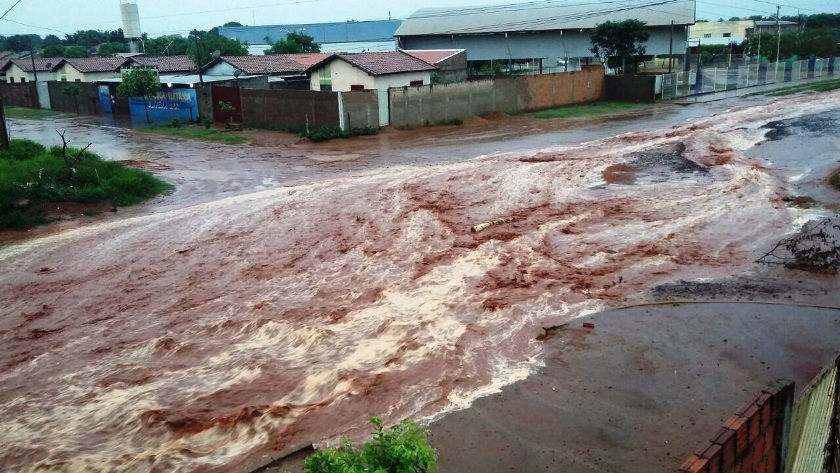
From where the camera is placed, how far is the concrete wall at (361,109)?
28.5 m

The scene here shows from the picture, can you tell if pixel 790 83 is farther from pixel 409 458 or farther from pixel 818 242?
pixel 409 458

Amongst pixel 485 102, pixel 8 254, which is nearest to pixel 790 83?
pixel 485 102

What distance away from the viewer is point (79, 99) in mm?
45156

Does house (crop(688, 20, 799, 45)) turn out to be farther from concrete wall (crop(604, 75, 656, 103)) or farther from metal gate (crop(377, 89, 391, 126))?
metal gate (crop(377, 89, 391, 126))

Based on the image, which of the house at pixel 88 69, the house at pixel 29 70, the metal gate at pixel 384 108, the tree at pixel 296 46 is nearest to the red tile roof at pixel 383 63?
the metal gate at pixel 384 108

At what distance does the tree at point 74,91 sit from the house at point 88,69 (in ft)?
Result: 14.5

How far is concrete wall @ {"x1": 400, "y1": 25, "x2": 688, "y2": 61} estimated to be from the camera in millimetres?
52844

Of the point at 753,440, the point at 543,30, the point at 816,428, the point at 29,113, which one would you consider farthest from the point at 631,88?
the point at 753,440

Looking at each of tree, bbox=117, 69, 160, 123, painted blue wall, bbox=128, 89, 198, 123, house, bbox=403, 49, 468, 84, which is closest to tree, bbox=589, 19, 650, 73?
house, bbox=403, 49, 468, 84

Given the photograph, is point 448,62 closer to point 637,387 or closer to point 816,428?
point 637,387

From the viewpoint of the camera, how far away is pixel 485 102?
110 feet

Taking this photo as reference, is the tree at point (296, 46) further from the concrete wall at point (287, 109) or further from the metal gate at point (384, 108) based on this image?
the metal gate at point (384, 108)

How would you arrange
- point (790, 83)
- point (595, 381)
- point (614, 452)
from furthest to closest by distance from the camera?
point (790, 83) → point (595, 381) → point (614, 452)

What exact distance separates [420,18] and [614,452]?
5938 centimetres
